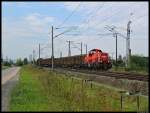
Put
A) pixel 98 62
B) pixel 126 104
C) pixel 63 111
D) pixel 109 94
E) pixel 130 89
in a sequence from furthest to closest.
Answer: pixel 98 62, pixel 130 89, pixel 109 94, pixel 126 104, pixel 63 111

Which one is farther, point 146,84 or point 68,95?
point 146,84

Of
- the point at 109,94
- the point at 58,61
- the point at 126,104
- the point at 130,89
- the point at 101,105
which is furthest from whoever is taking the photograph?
the point at 58,61

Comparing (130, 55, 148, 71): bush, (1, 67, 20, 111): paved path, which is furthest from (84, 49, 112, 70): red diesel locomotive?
(130, 55, 148, 71): bush

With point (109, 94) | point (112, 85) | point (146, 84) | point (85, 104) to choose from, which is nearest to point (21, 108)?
point (85, 104)

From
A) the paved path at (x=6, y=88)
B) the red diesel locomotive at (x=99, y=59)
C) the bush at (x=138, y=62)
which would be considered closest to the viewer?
the paved path at (x=6, y=88)

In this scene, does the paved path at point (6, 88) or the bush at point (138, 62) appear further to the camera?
the bush at point (138, 62)

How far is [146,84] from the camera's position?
26141mm

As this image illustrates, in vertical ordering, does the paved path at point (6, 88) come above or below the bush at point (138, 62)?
below

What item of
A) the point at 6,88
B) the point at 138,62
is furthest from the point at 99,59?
the point at 6,88

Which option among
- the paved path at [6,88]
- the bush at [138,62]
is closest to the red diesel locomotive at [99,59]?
the paved path at [6,88]

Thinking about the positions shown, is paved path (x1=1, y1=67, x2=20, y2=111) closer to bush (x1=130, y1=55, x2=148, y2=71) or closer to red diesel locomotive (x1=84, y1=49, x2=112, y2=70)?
red diesel locomotive (x1=84, y1=49, x2=112, y2=70)

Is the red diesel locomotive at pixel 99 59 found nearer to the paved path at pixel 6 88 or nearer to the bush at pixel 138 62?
the paved path at pixel 6 88

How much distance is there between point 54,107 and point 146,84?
30.3 feet

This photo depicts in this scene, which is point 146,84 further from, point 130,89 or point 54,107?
point 54,107
